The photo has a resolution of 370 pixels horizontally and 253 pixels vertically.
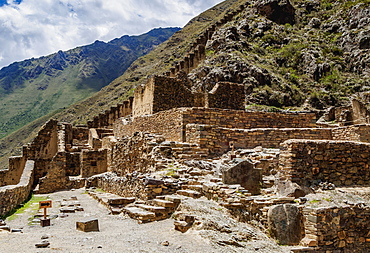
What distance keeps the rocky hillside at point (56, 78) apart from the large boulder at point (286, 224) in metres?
84.9

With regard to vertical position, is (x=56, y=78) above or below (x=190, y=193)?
above

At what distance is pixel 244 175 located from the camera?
7.28 meters

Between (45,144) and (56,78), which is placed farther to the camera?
(56,78)

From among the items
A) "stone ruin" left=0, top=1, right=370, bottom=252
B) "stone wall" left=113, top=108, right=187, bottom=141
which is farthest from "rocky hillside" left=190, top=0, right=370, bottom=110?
"stone ruin" left=0, top=1, right=370, bottom=252

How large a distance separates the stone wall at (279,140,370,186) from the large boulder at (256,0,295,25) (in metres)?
46.7

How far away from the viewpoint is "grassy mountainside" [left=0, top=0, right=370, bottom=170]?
109 ft

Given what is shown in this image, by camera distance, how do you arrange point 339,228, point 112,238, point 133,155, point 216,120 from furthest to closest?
1. point 133,155
2. point 216,120
3. point 339,228
4. point 112,238

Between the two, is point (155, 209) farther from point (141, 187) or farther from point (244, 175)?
point (244, 175)

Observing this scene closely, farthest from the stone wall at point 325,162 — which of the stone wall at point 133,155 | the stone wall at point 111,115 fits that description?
the stone wall at point 111,115

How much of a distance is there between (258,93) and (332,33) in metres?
21.8

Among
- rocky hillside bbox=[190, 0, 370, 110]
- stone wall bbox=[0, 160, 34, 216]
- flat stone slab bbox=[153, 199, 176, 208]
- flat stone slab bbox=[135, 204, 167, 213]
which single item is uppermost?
rocky hillside bbox=[190, 0, 370, 110]

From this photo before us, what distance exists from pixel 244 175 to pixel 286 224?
1.66 metres

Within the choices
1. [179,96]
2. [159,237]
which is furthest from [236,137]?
[179,96]

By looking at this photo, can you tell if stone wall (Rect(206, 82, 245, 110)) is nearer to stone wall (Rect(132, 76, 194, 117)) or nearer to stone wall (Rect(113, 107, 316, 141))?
stone wall (Rect(132, 76, 194, 117))
